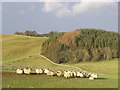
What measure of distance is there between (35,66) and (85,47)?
9037mm

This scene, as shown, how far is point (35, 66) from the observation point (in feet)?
176

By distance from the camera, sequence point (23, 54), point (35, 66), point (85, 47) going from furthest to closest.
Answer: point (23, 54) < point (85, 47) < point (35, 66)

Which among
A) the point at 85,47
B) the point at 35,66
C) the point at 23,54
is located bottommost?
the point at 35,66

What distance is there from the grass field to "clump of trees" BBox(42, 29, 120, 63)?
5.49 ft

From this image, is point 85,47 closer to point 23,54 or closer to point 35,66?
point 35,66

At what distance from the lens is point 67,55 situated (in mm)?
57656

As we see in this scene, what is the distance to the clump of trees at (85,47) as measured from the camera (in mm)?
57219

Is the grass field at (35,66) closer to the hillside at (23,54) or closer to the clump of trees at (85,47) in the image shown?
the hillside at (23,54)

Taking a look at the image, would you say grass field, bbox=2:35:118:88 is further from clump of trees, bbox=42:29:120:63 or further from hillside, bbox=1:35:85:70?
clump of trees, bbox=42:29:120:63

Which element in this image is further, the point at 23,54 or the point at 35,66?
the point at 23,54

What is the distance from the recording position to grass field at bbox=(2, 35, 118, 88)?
1079 inches

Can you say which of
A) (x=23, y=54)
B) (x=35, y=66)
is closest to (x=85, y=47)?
(x=35, y=66)

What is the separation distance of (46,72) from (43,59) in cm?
2354

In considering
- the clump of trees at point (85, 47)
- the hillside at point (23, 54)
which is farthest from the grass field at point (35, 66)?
the clump of trees at point (85, 47)
